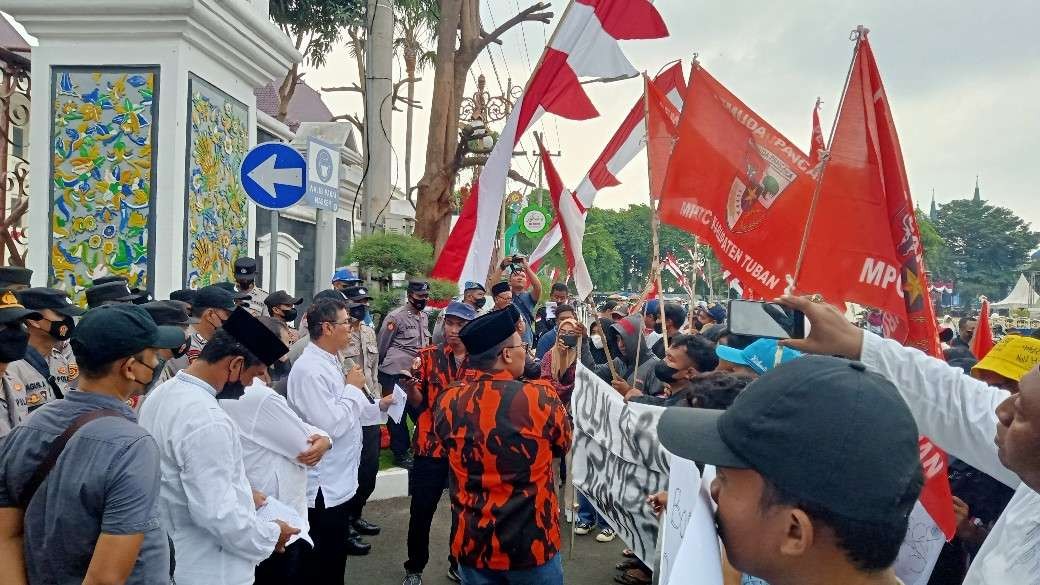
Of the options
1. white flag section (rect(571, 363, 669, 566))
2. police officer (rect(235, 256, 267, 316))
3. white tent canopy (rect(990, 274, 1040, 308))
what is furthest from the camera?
white tent canopy (rect(990, 274, 1040, 308))

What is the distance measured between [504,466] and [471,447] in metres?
0.17

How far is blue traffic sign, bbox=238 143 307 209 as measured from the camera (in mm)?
6000

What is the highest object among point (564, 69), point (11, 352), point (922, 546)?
point (564, 69)

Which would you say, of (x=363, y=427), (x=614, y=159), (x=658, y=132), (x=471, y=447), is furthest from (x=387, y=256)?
(x=471, y=447)

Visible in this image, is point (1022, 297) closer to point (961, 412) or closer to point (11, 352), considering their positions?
point (961, 412)

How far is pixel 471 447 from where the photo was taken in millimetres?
3672

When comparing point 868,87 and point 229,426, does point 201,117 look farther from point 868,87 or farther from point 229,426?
point 868,87

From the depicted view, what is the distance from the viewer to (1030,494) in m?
2.21

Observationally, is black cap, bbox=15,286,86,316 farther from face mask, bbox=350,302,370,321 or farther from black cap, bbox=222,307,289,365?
face mask, bbox=350,302,370,321

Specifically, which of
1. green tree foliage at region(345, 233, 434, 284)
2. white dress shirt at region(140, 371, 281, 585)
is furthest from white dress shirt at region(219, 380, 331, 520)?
green tree foliage at region(345, 233, 434, 284)

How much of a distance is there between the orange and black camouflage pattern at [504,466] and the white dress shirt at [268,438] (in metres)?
0.77

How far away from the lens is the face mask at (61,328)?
13.6 feet

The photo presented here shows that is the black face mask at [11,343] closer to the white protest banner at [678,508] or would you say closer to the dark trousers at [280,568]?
the dark trousers at [280,568]

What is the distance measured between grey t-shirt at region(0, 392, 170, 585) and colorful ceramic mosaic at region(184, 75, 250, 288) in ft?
14.8
